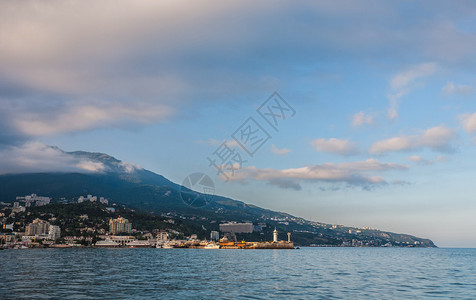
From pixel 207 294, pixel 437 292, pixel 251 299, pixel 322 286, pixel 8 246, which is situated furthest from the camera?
pixel 8 246

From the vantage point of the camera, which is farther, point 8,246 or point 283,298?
point 8,246

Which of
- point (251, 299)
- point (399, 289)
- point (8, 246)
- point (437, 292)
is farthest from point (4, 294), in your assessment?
point (8, 246)

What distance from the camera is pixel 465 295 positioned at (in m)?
36.5

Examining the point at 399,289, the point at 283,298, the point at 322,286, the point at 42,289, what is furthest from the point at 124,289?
the point at 399,289

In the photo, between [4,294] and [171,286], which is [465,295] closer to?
[171,286]

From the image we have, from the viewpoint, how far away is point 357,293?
118 ft

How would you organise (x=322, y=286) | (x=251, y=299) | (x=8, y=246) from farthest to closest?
1. (x=8, y=246)
2. (x=322, y=286)
3. (x=251, y=299)

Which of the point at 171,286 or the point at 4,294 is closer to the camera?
the point at 4,294

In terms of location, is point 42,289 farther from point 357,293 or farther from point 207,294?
point 357,293

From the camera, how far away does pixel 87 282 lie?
41344 millimetres

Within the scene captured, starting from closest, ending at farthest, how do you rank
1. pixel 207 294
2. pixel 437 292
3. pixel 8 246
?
pixel 207 294, pixel 437 292, pixel 8 246

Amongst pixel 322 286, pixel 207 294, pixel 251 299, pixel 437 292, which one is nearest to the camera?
pixel 251 299

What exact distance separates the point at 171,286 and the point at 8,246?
188m

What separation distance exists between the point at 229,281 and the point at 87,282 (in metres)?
16.2
